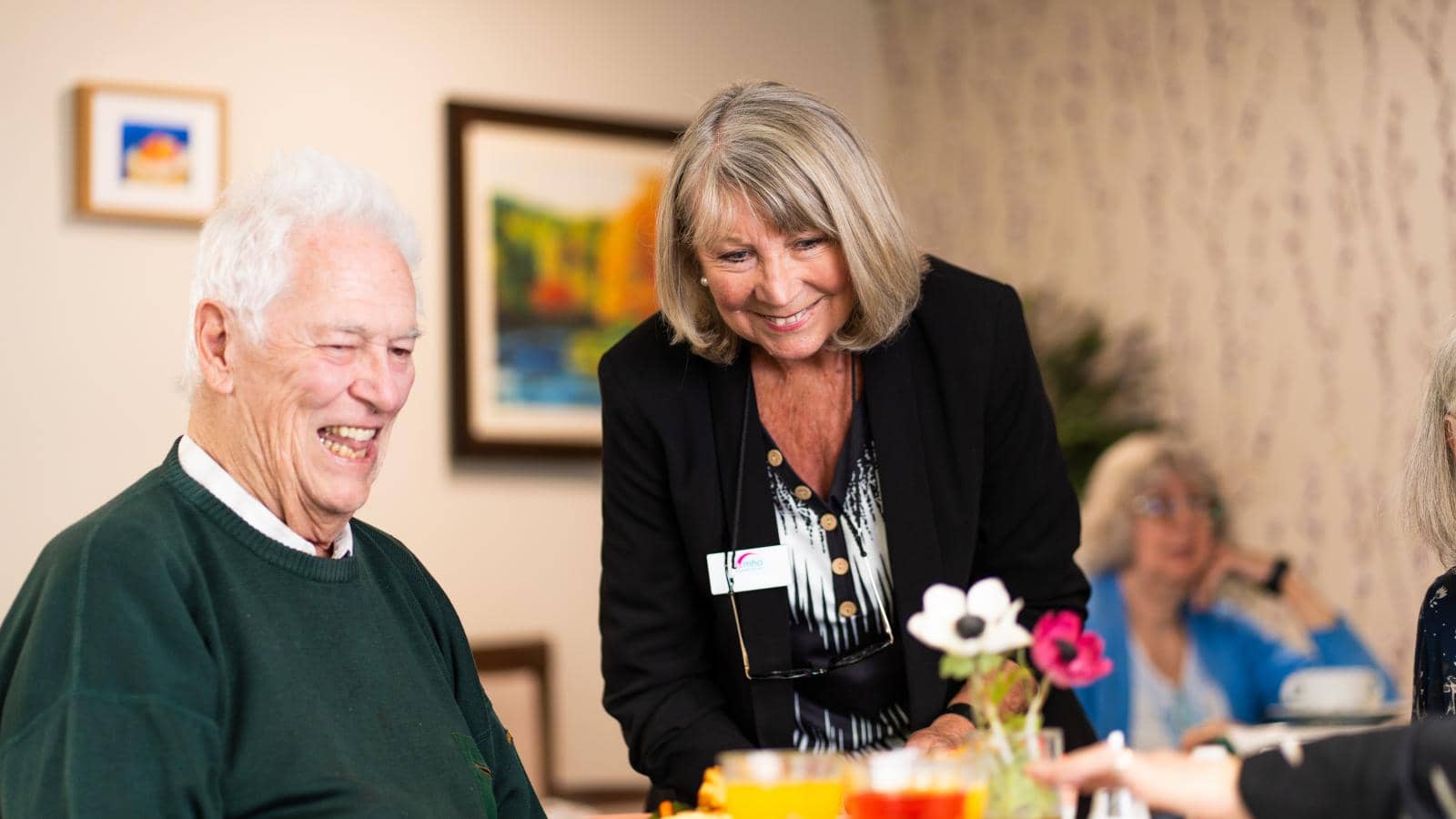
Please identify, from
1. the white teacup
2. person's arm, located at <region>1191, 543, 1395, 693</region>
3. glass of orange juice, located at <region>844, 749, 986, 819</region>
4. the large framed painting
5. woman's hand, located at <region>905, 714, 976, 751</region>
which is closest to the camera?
glass of orange juice, located at <region>844, 749, 986, 819</region>

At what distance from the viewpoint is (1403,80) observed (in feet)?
12.8

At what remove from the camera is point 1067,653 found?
113 centimetres

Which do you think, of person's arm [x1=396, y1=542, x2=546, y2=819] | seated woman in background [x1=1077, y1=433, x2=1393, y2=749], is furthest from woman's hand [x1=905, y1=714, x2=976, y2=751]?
seated woman in background [x1=1077, y1=433, x2=1393, y2=749]

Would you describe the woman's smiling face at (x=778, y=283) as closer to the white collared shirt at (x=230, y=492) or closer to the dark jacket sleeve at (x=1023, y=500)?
the dark jacket sleeve at (x=1023, y=500)

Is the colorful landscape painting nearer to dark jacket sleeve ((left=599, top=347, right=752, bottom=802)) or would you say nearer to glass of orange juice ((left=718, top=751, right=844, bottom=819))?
dark jacket sleeve ((left=599, top=347, right=752, bottom=802))

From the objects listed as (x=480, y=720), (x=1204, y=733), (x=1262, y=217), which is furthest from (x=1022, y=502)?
(x=1262, y=217)

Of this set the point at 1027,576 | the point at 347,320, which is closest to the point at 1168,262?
the point at 1027,576

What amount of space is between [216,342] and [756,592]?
0.72 metres

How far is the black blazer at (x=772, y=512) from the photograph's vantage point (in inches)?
76.4

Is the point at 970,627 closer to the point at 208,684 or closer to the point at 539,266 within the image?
the point at 208,684

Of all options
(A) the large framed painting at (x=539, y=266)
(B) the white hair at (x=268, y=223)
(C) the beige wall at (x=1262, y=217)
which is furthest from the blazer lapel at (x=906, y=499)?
(A) the large framed painting at (x=539, y=266)

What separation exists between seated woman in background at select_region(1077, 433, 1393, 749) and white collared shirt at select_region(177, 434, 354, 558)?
2.91 m

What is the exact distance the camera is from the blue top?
3.93 m

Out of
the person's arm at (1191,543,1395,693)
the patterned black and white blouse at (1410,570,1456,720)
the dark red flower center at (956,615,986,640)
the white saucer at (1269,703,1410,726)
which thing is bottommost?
the white saucer at (1269,703,1410,726)
